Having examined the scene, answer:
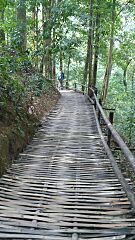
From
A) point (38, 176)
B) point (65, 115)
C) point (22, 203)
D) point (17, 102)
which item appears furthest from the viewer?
point (65, 115)

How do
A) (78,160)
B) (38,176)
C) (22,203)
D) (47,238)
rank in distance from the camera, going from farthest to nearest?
1. (78,160)
2. (38,176)
3. (22,203)
4. (47,238)

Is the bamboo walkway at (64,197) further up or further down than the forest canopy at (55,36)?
further down

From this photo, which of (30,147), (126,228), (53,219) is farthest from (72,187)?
(30,147)

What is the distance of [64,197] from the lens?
3635 mm

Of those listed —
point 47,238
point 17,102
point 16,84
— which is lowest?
point 47,238

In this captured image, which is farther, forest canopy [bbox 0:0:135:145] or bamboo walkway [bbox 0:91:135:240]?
forest canopy [bbox 0:0:135:145]

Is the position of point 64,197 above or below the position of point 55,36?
below

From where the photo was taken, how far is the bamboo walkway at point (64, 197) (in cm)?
285

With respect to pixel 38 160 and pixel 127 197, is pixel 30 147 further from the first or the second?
pixel 127 197

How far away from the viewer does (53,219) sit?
3.07 meters

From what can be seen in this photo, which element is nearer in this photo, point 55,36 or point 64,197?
point 64,197

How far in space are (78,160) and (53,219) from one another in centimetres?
212

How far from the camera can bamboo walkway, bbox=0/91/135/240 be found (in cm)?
285

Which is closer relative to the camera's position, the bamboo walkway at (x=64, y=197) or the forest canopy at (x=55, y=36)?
the bamboo walkway at (x=64, y=197)
